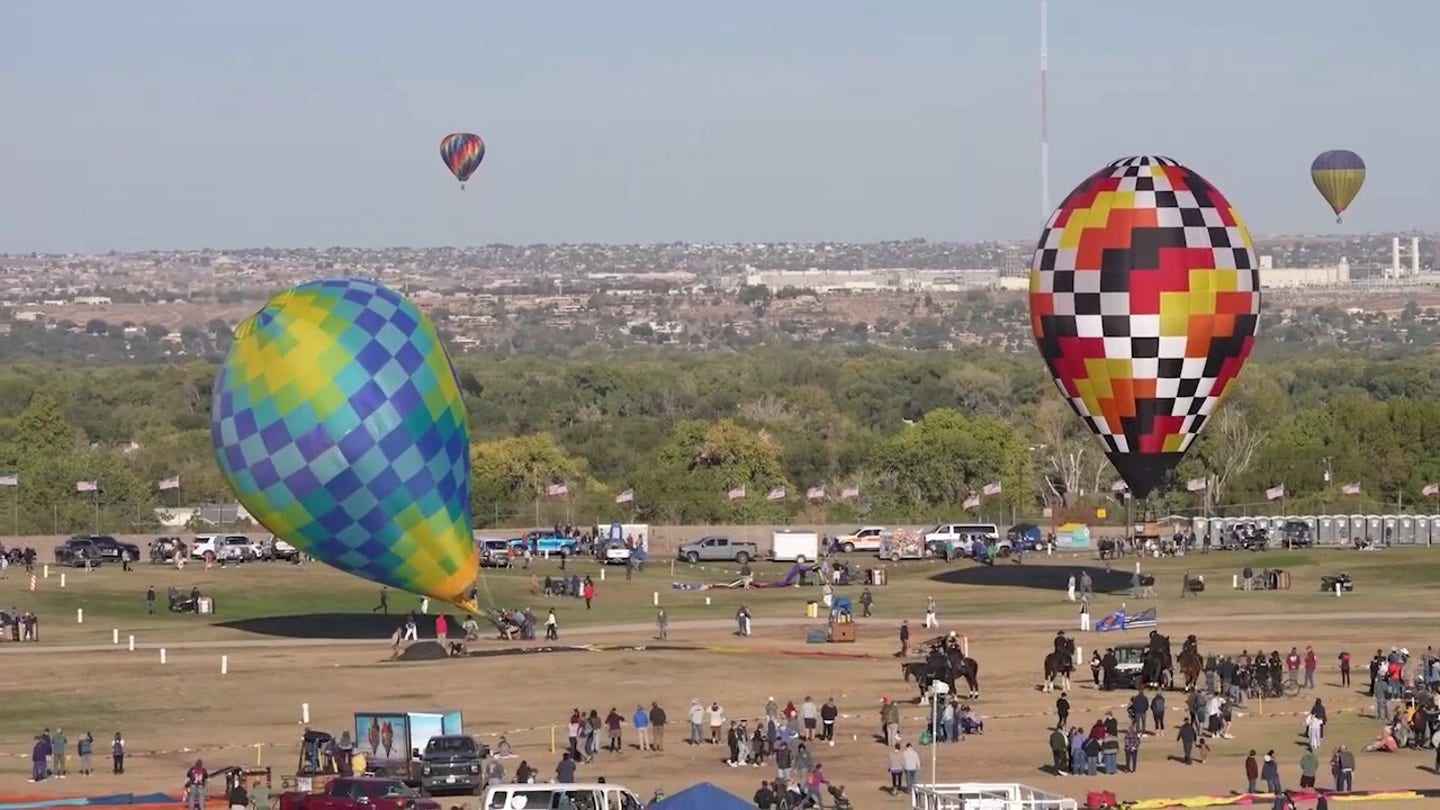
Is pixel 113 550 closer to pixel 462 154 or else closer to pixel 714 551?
pixel 714 551

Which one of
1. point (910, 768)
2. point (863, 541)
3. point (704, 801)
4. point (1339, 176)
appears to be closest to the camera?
point (704, 801)

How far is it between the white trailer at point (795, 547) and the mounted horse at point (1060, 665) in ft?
129

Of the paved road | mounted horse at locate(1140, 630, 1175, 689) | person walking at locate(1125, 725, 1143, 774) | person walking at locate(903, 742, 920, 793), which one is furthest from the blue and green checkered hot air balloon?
person walking at locate(1125, 725, 1143, 774)

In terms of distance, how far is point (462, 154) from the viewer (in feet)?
513

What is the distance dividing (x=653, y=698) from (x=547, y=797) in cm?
1823

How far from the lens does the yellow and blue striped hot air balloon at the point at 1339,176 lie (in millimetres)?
141125

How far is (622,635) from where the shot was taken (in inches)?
2864

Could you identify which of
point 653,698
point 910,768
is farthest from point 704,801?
point 653,698

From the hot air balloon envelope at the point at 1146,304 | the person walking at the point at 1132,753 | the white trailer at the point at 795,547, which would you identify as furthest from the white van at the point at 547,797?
the white trailer at the point at 795,547

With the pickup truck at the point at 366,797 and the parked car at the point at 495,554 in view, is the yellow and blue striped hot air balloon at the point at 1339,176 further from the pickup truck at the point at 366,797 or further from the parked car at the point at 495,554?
the pickup truck at the point at 366,797

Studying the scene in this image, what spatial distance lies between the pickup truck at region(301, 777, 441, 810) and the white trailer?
56406mm

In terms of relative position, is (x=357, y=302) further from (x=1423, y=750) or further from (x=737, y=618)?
(x=1423, y=750)

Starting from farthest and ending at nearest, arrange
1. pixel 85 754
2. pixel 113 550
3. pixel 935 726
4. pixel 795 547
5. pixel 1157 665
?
1. pixel 795 547
2. pixel 113 550
3. pixel 1157 665
4. pixel 85 754
5. pixel 935 726

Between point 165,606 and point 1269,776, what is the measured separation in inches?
1704
